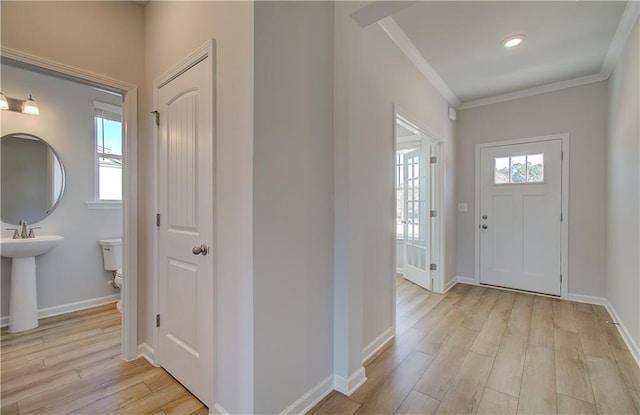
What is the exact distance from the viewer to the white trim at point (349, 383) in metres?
1.72

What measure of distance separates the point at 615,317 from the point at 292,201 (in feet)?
11.5

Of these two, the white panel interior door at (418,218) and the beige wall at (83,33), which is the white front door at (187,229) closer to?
the beige wall at (83,33)

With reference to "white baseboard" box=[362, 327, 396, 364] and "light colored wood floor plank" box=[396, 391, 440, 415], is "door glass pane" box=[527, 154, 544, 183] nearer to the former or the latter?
"white baseboard" box=[362, 327, 396, 364]

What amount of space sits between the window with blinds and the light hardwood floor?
137 centimetres

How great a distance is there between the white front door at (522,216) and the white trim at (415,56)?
1050 millimetres

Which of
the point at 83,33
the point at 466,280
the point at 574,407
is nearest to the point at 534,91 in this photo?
the point at 466,280

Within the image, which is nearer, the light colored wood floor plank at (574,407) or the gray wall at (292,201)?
the gray wall at (292,201)

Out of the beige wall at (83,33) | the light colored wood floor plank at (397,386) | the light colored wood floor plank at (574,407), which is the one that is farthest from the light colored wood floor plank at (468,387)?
the beige wall at (83,33)

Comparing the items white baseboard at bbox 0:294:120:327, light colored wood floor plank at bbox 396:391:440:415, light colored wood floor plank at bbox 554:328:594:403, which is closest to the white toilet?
white baseboard at bbox 0:294:120:327

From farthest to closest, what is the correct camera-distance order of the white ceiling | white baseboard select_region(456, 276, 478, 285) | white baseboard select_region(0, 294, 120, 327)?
white baseboard select_region(456, 276, 478, 285), white baseboard select_region(0, 294, 120, 327), the white ceiling

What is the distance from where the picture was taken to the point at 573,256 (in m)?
3.41

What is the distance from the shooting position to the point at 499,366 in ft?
6.61

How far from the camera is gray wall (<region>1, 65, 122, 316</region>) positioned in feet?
8.95

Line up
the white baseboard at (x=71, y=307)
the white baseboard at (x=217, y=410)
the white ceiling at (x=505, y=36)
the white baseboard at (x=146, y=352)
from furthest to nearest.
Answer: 1. the white baseboard at (x=71, y=307)
2. the white ceiling at (x=505, y=36)
3. the white baseboard at (x=146, y=352)
4. the white baseboard at (x=217, y=410)
